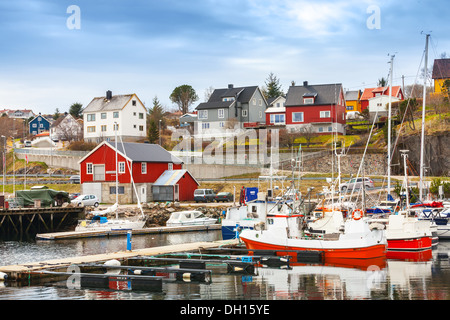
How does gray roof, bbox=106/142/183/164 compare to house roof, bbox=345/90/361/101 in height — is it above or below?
below

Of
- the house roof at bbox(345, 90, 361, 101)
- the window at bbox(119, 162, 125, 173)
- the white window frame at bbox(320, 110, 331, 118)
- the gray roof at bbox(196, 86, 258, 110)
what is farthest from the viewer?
the house roof at bbox(345, 90, 361, 101)

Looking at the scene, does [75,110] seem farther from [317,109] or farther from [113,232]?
[113,232]

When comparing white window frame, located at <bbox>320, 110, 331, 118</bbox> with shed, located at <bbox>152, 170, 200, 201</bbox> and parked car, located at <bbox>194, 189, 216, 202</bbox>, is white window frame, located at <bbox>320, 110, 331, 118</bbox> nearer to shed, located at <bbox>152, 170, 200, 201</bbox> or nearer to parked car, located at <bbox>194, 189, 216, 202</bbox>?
shed, located at <bbox>152, 170, 200, 201</bbox>

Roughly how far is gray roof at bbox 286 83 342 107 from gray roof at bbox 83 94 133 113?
3089 cm

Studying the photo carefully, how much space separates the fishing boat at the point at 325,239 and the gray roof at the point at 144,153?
34466 millimetres

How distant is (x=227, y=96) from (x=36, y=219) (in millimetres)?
58973

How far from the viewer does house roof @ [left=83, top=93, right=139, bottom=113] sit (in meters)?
105

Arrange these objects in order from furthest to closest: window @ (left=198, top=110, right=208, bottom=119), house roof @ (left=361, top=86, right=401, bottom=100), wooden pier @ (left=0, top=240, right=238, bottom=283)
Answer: house roof @ (left=361, top=86, right=401, bottom=100), window @ (left=198, top=110, right=208, bottom=119), wooden pier @ (left=0, top=240, right=238, bottom=283)

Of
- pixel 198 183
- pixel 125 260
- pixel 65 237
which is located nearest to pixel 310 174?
pixel 198 183

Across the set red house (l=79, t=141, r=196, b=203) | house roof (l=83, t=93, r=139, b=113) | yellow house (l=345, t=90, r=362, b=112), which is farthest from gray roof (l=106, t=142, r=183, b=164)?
yellow house (l=345, t=90, r=362, b=112)

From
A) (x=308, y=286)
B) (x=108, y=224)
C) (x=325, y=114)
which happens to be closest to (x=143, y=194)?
(x=108, y=224)

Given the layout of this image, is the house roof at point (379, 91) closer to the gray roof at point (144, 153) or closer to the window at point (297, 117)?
the window at point (297, 117)

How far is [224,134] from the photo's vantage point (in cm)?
10081

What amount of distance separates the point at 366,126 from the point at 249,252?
224ft
